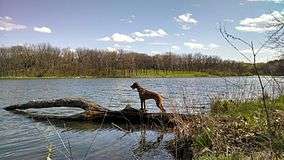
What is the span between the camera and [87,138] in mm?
14914

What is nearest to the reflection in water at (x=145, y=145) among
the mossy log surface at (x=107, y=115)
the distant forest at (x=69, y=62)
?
the mossy log surface at (x=107, y=115)

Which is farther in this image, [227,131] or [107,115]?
[107,115]

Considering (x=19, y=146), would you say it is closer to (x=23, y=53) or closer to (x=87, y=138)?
(x=87, y=138)

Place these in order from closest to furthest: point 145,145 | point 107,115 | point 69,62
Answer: point 145,145 < point 107,115 < point 69,62

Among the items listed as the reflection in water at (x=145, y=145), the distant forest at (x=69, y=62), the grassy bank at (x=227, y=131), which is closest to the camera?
the grassy bank at (x=227, y=131)

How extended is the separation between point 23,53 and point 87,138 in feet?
460

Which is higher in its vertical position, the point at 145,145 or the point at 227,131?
the point at 227,131

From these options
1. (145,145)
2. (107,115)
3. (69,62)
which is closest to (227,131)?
(145,145)

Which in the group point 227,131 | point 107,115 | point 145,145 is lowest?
point 145,145

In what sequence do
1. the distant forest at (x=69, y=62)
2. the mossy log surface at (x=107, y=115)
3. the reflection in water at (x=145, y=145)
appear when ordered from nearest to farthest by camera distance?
the reflection in water at (x=145, y=145) → the mossy log surface at (x=107, y=115) → the distant forest at (x=69, y=62)

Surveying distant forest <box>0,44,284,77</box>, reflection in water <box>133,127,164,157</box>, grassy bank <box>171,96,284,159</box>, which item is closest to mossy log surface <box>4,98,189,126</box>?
reflection in water <box>133,127,164,157</box>

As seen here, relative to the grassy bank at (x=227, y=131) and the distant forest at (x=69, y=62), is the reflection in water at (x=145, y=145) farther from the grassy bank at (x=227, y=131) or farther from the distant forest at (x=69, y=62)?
the distant forest at (x=69, y=62)

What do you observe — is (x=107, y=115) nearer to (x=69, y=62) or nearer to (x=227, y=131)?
(x=227, y=131)

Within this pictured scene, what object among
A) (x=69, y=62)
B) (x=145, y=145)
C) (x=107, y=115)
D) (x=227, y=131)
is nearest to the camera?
(x=227, y=131)
